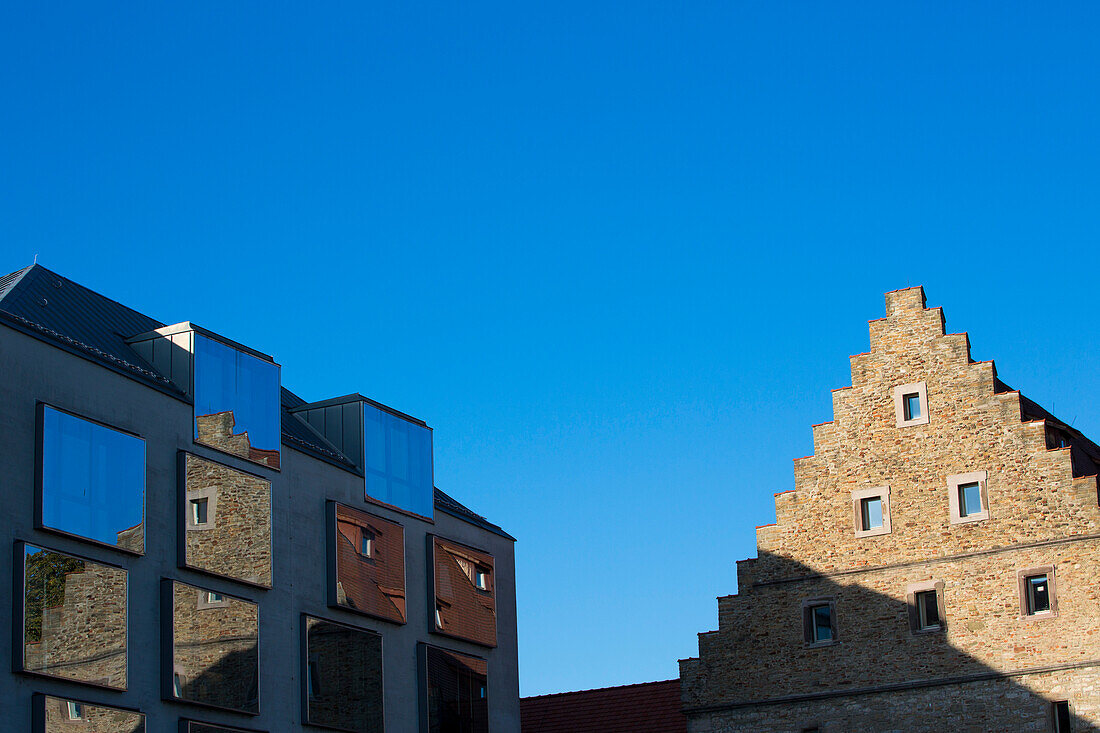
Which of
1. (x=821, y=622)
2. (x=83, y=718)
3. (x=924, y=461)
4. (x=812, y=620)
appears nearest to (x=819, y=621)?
(x=821, y=622)

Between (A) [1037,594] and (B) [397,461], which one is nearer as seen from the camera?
(A) [1037,594]

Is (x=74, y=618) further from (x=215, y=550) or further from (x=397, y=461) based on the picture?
(x=397, y=461)

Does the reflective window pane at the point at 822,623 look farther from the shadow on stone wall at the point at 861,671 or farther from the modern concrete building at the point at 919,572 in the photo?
the shadow on stone wall at the point at 861,671

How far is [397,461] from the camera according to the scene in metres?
44.1

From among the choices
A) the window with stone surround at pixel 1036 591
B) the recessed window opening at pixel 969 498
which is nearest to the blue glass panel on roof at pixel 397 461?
the recessed window opening at pixel 969 498

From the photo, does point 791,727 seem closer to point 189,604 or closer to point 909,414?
point 909,414

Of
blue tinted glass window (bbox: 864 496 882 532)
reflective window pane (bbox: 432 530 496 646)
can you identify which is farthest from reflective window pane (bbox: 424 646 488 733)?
blue tinted glass window (bbox: 864 496 882 532)

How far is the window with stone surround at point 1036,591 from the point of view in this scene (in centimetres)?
4191

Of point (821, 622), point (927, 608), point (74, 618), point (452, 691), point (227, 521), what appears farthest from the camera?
point (821, 622)

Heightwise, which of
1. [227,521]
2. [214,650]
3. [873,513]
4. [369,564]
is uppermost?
[873,513]

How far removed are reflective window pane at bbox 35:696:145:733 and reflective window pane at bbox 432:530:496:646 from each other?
11.7 meters

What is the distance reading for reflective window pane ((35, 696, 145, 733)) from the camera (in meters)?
31.3

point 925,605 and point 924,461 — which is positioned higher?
point 924,461

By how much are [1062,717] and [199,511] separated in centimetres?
2152
